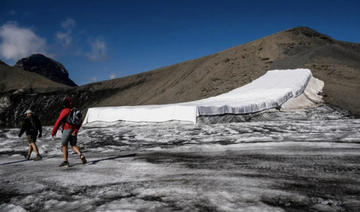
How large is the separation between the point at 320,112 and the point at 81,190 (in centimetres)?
1689

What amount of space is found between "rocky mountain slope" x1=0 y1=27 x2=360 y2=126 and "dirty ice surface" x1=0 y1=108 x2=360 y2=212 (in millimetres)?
15643

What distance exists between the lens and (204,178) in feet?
16.2

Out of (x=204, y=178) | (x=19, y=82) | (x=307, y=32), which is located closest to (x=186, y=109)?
(x=204, y=178)

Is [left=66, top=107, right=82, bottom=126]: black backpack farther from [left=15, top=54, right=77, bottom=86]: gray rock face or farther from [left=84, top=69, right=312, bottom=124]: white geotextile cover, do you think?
[left=15, top=54, right=77, bottom=86]: gray rock face

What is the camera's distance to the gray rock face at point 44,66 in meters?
97.1

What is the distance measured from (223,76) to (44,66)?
86.5 m

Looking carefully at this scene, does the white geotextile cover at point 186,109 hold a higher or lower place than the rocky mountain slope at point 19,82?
lower

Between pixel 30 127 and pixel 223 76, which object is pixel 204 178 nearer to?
pixel 30 127

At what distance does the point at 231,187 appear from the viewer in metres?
4.36

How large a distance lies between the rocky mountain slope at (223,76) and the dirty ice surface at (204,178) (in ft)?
51.3

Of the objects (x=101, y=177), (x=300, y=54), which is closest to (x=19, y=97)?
(x=300, y=54)

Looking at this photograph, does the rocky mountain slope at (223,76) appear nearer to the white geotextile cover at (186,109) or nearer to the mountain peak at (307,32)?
the mountain peak at (307,32)

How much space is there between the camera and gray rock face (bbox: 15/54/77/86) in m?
97.1

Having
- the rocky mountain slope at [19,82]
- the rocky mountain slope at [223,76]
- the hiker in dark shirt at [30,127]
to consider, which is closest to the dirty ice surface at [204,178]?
the hiker in dark shirt at [30,127]
